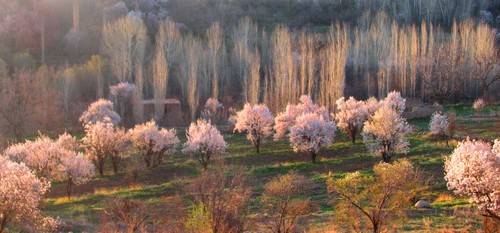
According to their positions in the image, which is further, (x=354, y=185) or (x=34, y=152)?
(x=34, y=152)

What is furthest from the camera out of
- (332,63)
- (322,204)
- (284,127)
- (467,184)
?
(332,63)

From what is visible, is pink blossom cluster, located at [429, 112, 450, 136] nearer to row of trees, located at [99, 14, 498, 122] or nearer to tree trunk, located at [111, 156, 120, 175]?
row of trees, located at [99, 14, 498, 122]

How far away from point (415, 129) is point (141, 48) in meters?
36.5

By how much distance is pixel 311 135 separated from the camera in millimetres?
44875

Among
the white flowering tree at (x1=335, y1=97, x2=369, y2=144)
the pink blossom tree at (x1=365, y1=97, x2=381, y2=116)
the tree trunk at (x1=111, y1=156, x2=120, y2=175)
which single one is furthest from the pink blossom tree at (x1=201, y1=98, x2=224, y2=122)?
the tree trunk at (x1=111, y1=156, x2=120, y2=175)

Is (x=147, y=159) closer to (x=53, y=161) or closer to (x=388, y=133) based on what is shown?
(x=53, y=161)

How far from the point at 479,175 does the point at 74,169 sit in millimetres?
24472

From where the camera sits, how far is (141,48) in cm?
7581

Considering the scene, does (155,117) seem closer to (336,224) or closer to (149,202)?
(149,202)

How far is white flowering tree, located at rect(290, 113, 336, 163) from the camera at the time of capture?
44.8 m

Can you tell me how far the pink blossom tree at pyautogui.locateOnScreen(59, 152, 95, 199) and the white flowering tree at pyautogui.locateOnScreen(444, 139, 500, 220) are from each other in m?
23.0

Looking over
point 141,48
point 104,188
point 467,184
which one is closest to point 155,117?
point 141,48

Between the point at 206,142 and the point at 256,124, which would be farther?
the point at 256,124

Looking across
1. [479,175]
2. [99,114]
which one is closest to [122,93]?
[99,114]
